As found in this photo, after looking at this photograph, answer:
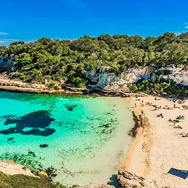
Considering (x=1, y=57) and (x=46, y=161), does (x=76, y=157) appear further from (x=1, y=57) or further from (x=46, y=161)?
(x=1, y=57)

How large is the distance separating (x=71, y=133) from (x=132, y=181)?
1215cm

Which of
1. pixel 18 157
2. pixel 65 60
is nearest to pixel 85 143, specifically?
pixel 18 157

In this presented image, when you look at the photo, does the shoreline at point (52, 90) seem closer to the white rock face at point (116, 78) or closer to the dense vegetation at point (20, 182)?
the white rock face at point (116, 78)

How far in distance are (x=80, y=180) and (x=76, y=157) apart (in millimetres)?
3506

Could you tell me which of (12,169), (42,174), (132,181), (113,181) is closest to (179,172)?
(132,181)

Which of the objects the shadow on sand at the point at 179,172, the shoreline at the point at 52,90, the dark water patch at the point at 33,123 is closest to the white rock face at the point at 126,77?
the shoreline at the point at 52,90

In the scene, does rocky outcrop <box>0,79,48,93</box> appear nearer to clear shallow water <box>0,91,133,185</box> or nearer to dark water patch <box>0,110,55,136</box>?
clear shallow water <box>0,91,133,185</box>

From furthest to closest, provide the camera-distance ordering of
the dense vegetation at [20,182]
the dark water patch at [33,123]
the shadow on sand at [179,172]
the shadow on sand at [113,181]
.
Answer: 1. the dark water patch at [33,123]
2. the shadow on sand at [179,172]
3. the shadow on sand at [113,181]
4. the dense vegetation at [20,182]

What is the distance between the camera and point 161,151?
20938mm

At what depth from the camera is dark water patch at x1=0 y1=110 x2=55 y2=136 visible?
25.9 metres

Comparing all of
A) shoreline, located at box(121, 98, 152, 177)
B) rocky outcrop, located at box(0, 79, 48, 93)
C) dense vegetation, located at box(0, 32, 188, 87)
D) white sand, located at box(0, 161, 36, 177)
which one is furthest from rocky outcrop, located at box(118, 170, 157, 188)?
rocky outcrop, located at box(0, 79, 48, 93)

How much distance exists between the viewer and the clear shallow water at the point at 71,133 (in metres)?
18.6

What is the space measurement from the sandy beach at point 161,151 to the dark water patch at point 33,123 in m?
12.2

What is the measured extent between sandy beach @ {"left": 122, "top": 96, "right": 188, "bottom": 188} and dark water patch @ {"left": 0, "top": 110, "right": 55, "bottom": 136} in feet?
40.0
